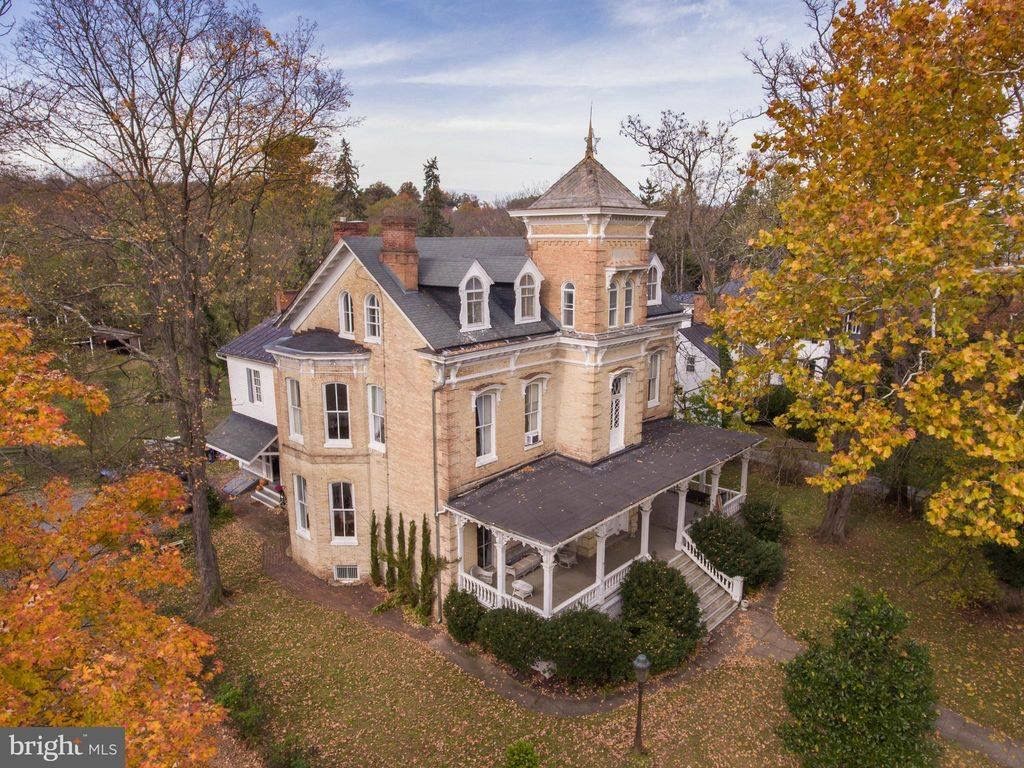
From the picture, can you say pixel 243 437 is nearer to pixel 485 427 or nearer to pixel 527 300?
pixel 485 427

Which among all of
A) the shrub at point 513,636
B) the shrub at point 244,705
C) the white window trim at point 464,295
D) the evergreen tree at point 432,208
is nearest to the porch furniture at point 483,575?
the shrub at point 513,636

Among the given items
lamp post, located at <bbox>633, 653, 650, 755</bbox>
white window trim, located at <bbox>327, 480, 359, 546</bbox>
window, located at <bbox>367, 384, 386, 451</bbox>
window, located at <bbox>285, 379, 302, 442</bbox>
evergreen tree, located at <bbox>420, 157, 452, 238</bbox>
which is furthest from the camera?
evergreen tree, located at <bbox>420, 157, 452, 238</bbox>

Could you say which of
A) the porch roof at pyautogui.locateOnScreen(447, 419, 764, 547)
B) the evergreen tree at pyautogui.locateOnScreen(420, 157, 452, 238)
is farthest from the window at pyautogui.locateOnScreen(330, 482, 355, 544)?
the evergreen tree at pyautogui.locateOnScreen(420, 157, 452, 238)

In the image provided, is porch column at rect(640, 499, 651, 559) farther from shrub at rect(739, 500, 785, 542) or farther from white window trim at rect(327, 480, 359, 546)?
white window trim at rect(327, 480, 359, 546)

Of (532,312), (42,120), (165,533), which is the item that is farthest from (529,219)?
(165,533)

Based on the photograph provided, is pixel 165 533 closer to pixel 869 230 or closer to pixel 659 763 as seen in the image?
pixel 659 763

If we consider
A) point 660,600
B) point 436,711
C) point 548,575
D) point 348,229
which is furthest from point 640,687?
A: point 348,229

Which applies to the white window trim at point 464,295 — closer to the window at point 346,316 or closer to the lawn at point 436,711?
the window at point 346,316
